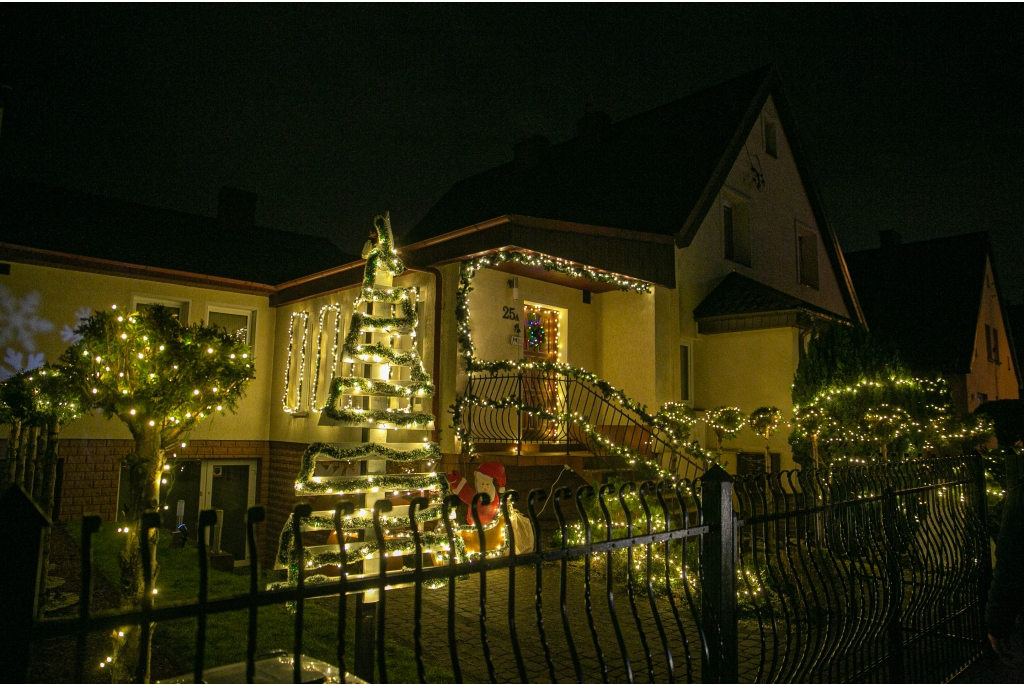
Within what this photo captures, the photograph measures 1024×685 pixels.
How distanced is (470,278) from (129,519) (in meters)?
5.80

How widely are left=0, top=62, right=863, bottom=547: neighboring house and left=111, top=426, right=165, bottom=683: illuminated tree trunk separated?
11.7 ft

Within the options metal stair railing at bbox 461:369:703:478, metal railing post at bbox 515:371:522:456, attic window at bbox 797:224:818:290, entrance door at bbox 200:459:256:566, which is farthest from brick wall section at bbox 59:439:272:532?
attic window at bbox 797:224:818:290

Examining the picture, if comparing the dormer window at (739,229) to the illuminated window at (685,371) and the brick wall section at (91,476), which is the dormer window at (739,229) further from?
the brick wall section at (91,476)

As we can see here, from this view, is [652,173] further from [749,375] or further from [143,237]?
[143,237]

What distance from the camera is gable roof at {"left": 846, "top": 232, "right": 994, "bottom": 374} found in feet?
70.3

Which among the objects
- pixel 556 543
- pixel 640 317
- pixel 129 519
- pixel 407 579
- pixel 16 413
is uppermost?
pixel 640 317

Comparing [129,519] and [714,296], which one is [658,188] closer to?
[714,296]

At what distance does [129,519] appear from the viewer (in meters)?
6.28

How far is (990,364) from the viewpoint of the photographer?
2420 centimetres

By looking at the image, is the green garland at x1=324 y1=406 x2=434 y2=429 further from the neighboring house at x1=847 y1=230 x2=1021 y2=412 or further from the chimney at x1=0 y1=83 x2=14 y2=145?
the neighboring house at x1=847 y1=230 x2=1021 y2=412

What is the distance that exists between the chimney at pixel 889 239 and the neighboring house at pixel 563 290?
1031 cm

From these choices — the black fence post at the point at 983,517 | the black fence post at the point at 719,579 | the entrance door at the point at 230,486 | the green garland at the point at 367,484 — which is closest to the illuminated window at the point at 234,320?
the entrance door at the point at 230,486

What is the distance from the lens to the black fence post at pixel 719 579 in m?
3.35

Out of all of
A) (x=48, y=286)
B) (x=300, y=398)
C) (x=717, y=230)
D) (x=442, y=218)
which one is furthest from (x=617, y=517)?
(x=442, y=218)
